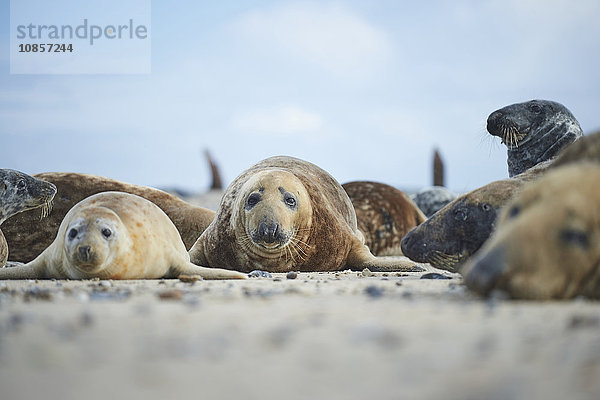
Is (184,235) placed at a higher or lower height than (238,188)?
lower

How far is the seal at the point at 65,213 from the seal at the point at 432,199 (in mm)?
5204

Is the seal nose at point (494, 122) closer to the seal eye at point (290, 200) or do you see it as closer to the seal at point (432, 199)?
the seal eye at point (290, 200)

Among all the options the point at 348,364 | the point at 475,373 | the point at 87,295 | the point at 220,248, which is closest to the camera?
the point at 475,373

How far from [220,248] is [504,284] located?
4.51m

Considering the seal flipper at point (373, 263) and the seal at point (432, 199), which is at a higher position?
the seal at point (432, 199)

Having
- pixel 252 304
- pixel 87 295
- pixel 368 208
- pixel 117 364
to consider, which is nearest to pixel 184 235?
pixel 368 208

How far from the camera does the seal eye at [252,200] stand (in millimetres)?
6383

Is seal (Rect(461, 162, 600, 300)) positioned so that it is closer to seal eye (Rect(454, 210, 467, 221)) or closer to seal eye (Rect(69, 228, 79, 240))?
seal eye (Rect(454, 210, 467, 221))

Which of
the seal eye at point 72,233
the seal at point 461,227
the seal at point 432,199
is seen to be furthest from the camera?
the seal at point 432,199

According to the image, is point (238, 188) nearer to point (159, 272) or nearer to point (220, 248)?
point (220, 248)

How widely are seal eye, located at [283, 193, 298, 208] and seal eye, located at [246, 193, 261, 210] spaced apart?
25 cm

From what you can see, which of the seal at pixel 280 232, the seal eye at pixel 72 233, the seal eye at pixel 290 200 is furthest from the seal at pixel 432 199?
the seal eye at pixel 72 233

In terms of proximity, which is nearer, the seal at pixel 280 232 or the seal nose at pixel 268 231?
the seal nose at pixel 268 231

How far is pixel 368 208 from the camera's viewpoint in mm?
10203
